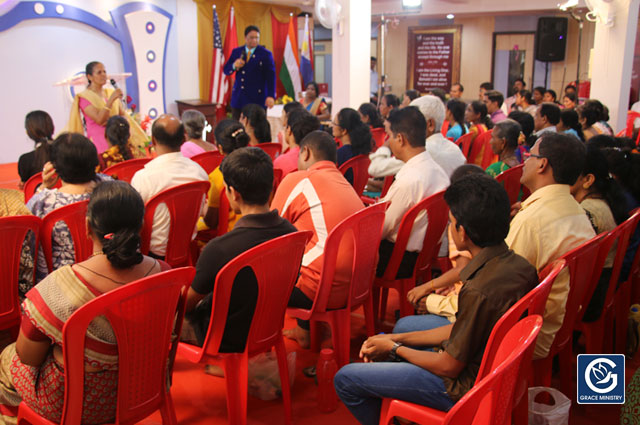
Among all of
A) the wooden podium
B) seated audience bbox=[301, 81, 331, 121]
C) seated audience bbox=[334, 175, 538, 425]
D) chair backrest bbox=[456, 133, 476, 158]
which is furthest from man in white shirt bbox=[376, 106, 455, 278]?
the wooden podium

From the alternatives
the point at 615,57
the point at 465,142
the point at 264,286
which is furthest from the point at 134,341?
the point at 615,57

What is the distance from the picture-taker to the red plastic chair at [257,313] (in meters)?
1.94

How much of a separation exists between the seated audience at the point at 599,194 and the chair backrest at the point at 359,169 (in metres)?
1.58

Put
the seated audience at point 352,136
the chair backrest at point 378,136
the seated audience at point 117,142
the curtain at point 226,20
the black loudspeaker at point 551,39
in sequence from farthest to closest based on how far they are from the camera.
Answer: the black loudspeaker at point 551,39 → the curtain at point 226,20 → the chair backrest at point 378,136 → the seated audience at point 352,136 → the seated audience at point 117,142

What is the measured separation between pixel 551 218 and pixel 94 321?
5.52 feet

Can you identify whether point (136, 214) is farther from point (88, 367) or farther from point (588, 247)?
point (588, 247)

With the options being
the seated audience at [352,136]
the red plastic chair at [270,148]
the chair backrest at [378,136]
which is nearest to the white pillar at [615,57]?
the chair backrest at [378,136]

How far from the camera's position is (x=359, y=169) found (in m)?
4.09

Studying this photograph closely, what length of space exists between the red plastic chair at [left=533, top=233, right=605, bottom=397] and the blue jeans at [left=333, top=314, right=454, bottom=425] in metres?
0.63

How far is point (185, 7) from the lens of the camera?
388 inches

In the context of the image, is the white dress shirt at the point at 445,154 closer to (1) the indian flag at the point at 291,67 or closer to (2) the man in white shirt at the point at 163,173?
(2) the man in white shirt at the point at 163,173

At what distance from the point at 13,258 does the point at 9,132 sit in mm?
6584

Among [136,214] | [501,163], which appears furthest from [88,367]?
[501,163]

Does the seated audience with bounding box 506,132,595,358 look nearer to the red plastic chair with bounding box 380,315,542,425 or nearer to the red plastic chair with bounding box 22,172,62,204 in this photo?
the red plastic chair with bounding box 380,315,542,425
